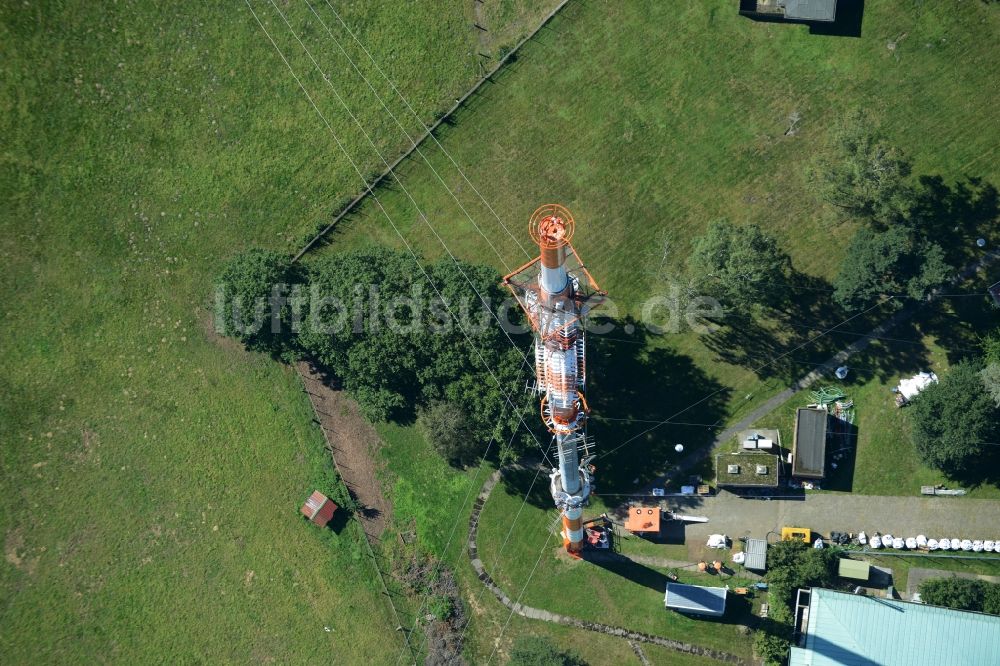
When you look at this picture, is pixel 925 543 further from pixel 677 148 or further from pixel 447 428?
pixel 447 428

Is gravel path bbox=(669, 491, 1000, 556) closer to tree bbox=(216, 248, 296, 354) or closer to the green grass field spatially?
the green grass field

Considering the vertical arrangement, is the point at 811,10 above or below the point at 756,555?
above

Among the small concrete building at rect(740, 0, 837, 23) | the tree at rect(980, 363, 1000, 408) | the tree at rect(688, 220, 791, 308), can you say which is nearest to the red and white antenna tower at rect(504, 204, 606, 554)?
the tree at rect(688, 220, 791, 308)

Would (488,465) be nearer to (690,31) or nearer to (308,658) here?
(308,658)

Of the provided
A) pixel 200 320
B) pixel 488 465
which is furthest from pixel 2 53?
pixel 488 465

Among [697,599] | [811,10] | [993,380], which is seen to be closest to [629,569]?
[697,599]

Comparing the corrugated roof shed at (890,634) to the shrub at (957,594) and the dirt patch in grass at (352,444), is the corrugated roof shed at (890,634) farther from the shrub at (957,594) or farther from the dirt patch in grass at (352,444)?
the dirt patch in grass at (352,444)
